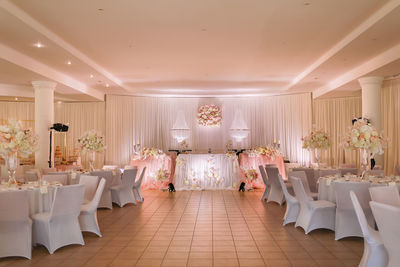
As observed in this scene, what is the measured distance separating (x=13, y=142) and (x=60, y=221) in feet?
4.64

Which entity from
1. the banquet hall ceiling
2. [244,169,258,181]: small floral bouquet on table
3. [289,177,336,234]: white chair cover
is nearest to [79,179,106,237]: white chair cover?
the banquet hall ceiling

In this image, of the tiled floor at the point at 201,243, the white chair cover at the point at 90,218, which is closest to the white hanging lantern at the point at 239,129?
the tiled floor at the point at 201,243

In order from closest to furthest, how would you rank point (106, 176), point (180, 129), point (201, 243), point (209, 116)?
point (201, 243), point (106, 176), point (180, 129), point (209, 116)

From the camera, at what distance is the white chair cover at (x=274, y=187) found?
317 inches

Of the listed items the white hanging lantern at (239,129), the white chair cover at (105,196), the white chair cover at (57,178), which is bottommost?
the white chair cover at (105,196)

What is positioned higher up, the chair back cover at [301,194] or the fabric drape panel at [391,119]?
the fabric drape panel at [391,119]

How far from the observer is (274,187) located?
822 cm

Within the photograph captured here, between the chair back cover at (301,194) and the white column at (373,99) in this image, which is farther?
the white column at (373,99)

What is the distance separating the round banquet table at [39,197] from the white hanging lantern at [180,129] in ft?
26.2

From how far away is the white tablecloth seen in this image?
34.8 feet

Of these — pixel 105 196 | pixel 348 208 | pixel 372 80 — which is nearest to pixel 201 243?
pixel 348 208

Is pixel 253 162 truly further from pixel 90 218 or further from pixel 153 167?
pixel 90 218

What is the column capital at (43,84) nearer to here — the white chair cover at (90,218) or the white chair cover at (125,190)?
the white chair cover at (125,190)

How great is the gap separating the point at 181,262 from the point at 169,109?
10.2m
